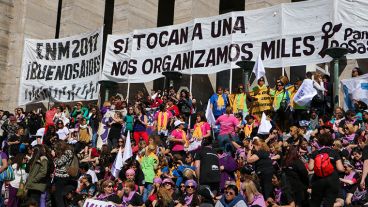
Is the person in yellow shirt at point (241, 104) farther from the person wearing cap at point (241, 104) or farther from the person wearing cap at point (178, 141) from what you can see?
the person wearing cap at point (178, 141)

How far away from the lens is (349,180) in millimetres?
11578

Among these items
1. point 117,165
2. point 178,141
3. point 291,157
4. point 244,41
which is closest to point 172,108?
point 178,141

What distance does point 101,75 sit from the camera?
78.1 ft

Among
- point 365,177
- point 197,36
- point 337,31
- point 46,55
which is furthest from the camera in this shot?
point 46,55

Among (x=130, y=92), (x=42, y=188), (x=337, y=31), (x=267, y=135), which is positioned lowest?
(x=42, y=188)

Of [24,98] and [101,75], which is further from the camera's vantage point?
[24,98]

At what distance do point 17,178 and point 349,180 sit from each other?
8496 millimetres

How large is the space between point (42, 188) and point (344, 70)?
10.6 metres

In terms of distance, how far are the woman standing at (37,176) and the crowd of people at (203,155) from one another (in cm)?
2

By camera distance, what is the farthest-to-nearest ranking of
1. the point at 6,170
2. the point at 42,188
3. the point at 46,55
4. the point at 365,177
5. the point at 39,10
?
1. the point at 39,10
2. the point at 46,55
3. the point at 6,170
4. the point at 42,188
5. the point at 365,177

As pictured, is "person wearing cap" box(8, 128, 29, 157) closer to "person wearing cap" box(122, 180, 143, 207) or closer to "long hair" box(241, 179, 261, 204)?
"person wearing cap" box(122, 180, 143, 207)

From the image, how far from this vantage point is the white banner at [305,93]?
16.3 meters

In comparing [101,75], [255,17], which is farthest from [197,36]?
[101,75]

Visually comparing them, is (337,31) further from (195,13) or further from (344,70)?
(195,13)
